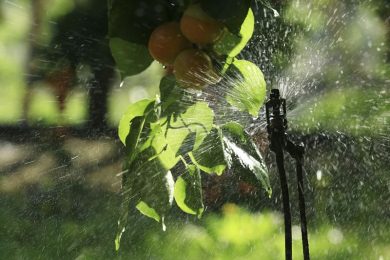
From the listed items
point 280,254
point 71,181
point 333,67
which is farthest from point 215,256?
point 71,181

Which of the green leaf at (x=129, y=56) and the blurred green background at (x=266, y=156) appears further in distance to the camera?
the blurred green background at (x=266, y=156)

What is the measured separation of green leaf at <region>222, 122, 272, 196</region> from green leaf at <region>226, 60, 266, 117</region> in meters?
0.01

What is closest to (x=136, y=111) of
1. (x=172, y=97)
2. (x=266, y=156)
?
(x=172, y=97)

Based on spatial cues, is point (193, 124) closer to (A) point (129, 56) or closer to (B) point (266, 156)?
(A) point (129, 56)

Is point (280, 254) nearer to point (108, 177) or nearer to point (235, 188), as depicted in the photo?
point (235, 188)

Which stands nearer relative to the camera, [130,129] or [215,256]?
[130,129]

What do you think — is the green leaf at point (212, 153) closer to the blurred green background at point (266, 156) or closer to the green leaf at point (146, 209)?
the green leaf at point (146, 209)

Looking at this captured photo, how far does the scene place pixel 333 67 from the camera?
1.70 m

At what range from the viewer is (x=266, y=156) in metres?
1.51

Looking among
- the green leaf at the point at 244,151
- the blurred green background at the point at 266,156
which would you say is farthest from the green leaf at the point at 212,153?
the blurred green background at the point at 266,156

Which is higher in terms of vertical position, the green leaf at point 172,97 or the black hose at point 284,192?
the green leaf at point 172,97

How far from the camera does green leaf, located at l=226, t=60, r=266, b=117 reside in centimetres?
36

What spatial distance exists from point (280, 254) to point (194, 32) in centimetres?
108

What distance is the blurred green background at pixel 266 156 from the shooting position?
141 cm
